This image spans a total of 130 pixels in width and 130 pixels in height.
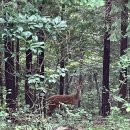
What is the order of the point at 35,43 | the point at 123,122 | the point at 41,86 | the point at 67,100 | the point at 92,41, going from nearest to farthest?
the point at 35,43 < the point at 41,86 < the point at 123,122 < the point at 67,100 < the point at 92,41

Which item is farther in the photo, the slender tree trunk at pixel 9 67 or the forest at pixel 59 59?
the slender tree trunk at pixel 9 67

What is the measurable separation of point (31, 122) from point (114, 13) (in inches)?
350

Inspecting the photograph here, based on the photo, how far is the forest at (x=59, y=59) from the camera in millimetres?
4504

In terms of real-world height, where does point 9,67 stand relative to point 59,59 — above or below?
below

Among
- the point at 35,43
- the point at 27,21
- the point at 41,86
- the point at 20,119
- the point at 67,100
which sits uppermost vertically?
the point at 27,21

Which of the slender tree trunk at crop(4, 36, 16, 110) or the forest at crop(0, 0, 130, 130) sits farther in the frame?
the slender tree trunk at crop(4, 36, 16, 110)

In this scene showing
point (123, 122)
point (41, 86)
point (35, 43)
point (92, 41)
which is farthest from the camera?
point (92, 41)

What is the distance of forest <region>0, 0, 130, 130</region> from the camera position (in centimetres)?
450

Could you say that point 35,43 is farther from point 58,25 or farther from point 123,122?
point 123,122

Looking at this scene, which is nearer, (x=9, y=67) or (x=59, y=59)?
(x=59, y=59)

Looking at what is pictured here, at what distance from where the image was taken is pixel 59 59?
7.93 metres

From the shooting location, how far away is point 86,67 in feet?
61.4

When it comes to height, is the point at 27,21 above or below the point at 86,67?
above

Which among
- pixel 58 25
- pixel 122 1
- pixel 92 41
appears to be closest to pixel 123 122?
pixel 58 25
